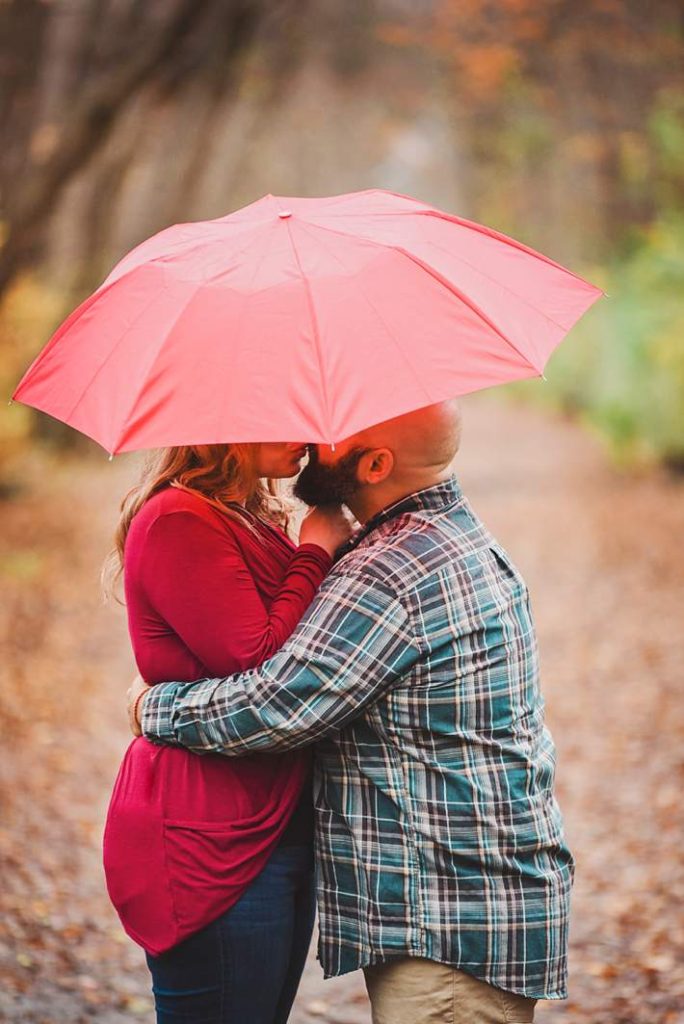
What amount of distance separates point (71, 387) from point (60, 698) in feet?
18.2

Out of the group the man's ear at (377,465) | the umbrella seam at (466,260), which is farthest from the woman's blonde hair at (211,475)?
the umbrella seam at (466,260)

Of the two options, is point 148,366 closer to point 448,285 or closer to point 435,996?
point 448,285

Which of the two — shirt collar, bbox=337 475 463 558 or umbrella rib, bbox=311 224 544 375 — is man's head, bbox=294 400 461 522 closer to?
shirt collar, bbox=337 475 463 558

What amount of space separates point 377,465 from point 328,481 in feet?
0.38

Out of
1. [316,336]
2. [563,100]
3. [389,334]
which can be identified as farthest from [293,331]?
[563,100]

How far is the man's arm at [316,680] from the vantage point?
6.44 ft

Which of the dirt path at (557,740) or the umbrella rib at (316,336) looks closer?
the umbrella rib at (316,336)

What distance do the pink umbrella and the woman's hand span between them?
0.37 metres

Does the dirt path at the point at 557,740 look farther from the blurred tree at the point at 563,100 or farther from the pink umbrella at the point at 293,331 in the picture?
the blurred tree at the point at 563,100

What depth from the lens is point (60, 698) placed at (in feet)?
24.1

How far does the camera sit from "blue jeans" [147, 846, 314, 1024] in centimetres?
211

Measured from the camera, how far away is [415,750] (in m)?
2.02

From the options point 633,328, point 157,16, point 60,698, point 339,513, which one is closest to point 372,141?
point 633,328

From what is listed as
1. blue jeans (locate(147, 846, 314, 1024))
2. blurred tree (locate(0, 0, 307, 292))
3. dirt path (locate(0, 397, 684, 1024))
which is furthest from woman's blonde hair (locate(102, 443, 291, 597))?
blurred tree (locate(0, 0, 307, 292))
